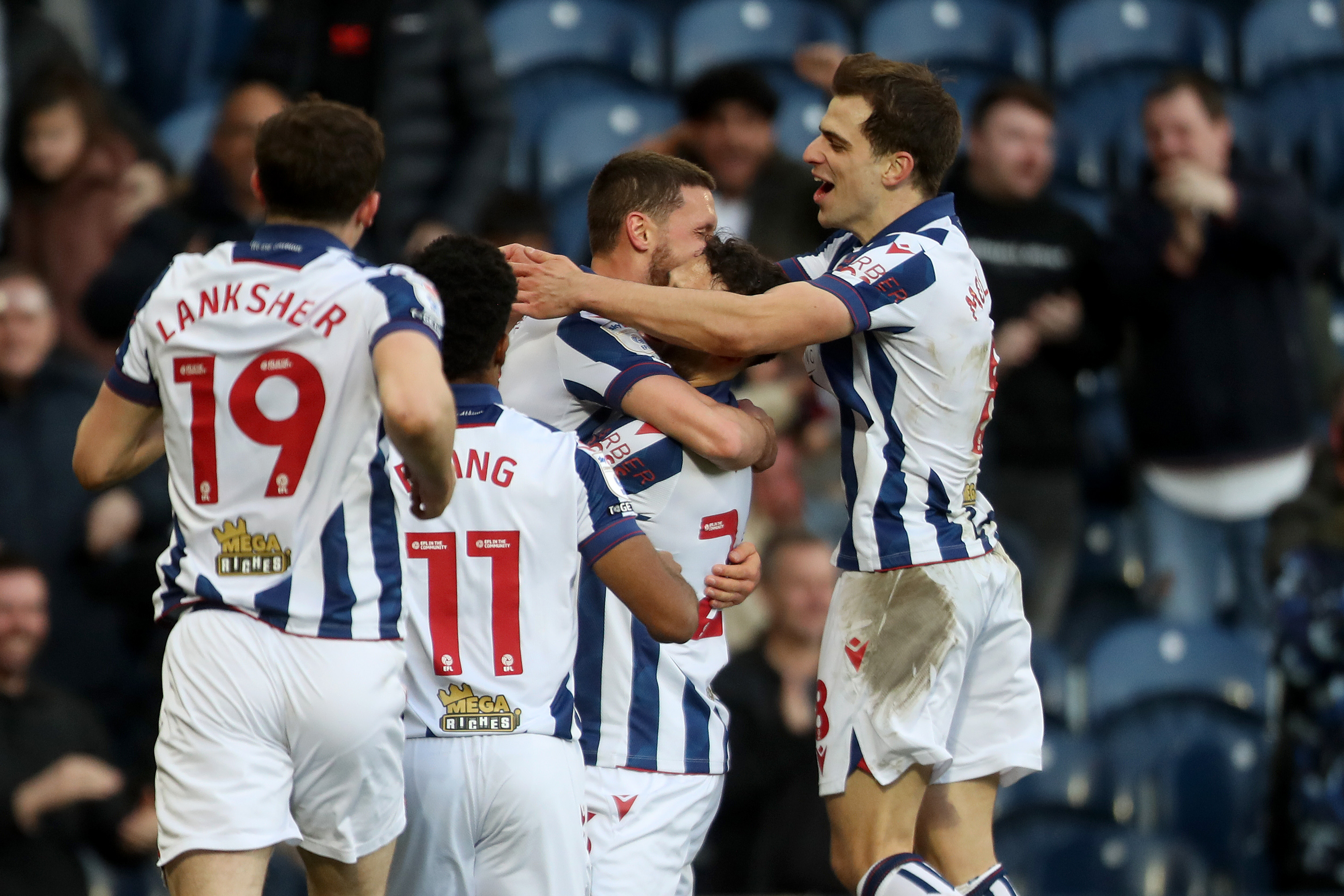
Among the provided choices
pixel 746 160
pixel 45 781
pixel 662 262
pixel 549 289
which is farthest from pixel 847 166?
pixel 45 781

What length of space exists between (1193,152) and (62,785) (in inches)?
218

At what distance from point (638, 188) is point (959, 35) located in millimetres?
5900

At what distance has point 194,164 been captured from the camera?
30.0 feet

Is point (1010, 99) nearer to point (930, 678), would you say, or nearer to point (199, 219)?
point (199, 219)


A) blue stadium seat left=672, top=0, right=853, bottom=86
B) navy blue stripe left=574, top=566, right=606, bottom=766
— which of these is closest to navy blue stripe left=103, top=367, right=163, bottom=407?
navy blue stripe left=574, top=566, right=606, bottom=766

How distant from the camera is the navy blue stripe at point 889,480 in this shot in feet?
14.5

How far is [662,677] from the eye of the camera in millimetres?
4332

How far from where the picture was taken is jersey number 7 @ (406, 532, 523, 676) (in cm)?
391

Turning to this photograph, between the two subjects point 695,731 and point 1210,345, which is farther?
point 1210,345

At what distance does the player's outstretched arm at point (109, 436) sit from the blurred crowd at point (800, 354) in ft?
11.0

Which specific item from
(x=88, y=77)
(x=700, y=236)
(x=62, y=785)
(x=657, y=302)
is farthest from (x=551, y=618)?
(x=88, y=77)

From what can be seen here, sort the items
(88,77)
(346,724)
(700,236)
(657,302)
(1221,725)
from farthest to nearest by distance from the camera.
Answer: (88,77) → (1221,725) → (700,236) → (657,302) → (346,724)

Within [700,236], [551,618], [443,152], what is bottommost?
[551,618]

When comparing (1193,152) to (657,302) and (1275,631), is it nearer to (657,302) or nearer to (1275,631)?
(1275,631)
